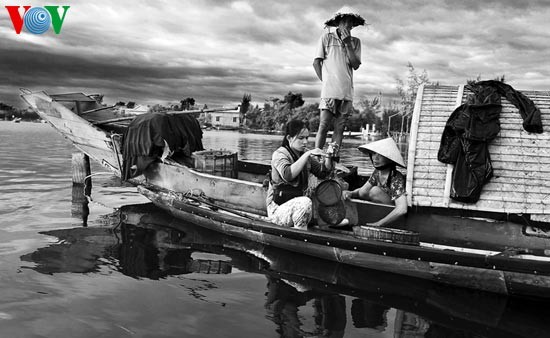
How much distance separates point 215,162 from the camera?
841 centimetres

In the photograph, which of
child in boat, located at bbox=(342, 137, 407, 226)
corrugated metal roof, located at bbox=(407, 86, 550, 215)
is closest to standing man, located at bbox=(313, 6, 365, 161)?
child in boat, located at bbox=(342, 137, 407, 226)

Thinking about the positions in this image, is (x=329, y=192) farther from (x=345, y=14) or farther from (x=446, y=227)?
(x=345, y=14)

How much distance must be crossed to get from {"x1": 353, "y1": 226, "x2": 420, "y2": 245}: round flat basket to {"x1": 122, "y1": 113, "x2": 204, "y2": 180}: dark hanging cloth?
4.57 meters

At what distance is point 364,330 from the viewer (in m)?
4.30

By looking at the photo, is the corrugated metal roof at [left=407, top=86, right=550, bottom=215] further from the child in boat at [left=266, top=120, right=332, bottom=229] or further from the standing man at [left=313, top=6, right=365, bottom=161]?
the standing man at [left=313, top=6, right=365, bottom=161]

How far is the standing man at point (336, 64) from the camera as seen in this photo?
717 cm

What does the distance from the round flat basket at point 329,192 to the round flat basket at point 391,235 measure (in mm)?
685

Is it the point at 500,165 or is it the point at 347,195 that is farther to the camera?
the point at 347,195

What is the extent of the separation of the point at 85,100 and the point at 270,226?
27.3ft

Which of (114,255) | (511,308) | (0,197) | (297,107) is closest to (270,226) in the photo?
(114,255)

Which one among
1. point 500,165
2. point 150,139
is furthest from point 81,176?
point 500,165

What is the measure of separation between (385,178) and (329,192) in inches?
33.1

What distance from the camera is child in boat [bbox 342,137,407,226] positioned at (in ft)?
20.0

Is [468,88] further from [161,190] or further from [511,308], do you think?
[161,190]
